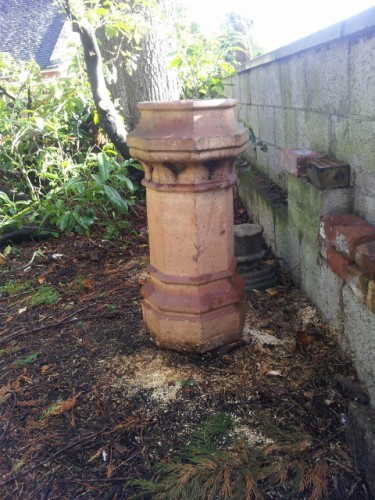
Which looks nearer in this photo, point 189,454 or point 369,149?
point 189,454

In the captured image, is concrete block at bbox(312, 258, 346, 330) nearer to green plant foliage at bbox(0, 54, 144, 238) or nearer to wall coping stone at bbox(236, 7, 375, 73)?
wall coping stone at bbox(236, 7, 375, 73)

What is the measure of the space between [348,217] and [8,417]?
5.59 ft

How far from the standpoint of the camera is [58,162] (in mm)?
4496

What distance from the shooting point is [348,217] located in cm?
206

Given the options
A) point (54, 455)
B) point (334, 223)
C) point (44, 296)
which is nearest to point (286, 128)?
point (334, 223)

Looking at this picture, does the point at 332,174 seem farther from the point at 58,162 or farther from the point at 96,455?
the point at 58,162

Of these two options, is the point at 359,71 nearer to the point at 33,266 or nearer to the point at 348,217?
the point at 348,217

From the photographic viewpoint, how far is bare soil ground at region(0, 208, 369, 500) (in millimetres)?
1572

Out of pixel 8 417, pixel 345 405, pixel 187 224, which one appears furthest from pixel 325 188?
pixel 8 417

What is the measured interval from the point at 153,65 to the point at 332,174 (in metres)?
3.36

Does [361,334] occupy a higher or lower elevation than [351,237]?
lower

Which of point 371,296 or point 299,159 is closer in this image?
point 371,296

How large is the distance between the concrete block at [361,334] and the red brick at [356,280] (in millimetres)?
67

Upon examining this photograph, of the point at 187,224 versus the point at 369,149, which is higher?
the point at 369,149
